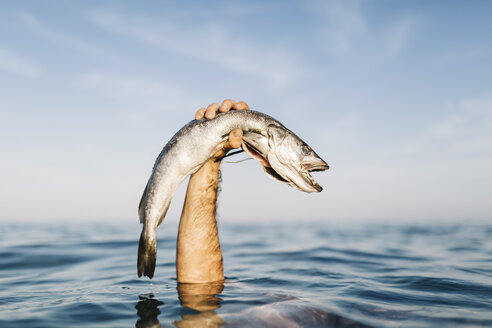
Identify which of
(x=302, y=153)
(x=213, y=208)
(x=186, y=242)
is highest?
(x=302, y=153)

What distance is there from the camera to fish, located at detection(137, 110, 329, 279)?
13.2 feet

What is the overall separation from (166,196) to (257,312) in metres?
1.54

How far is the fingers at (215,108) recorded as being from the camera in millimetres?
4059

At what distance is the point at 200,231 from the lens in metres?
4.70

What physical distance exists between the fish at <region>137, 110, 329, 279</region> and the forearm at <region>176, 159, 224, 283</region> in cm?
66

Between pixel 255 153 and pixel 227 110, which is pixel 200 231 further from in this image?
pixel 227 110

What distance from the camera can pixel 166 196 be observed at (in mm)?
4055

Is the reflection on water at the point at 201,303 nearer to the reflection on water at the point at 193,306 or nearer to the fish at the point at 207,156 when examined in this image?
the reflection on water at the point at 193,306

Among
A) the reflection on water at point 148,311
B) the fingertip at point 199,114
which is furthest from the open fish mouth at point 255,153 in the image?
the reflection on water at point 148,311

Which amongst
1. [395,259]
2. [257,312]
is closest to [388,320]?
[257,312]

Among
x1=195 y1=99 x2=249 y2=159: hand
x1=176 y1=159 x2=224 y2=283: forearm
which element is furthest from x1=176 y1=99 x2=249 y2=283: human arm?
x1=195 y1=99 x2=249 y2=159: hand

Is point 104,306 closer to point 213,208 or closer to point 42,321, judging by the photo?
point 42,321

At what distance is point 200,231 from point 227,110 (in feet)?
5.19

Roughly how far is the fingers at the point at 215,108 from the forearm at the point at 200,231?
2.70ft
